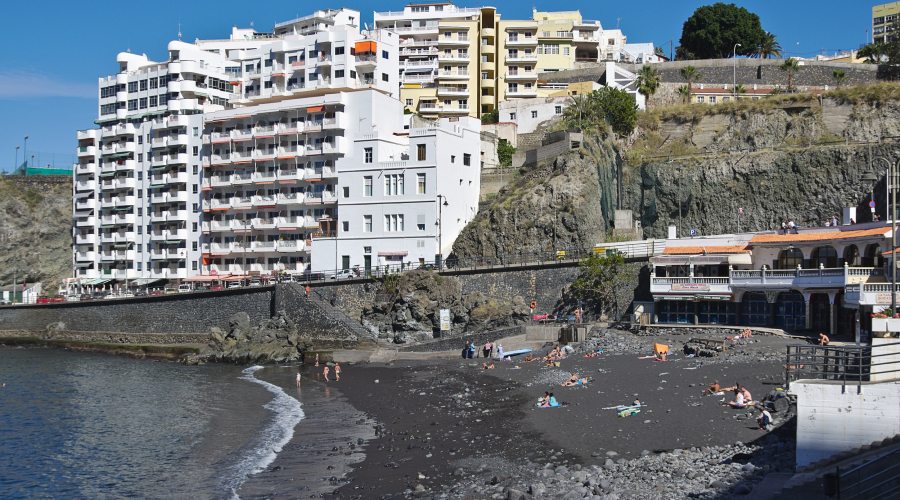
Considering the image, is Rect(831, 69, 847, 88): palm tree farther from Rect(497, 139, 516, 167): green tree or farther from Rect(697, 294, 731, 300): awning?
Rect(697, 294, 731, 300): awning

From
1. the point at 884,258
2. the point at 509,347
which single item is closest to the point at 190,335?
the point at 509,347

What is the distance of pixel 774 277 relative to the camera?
3803 cm

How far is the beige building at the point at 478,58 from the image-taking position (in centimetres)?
8094

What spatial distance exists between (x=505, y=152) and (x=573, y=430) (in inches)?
1757

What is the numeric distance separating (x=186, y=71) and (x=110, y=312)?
91.4 feet

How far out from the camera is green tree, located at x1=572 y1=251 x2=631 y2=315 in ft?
148

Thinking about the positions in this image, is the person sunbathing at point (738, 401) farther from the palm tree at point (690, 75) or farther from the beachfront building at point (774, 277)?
the palm tree at point (690, 75)

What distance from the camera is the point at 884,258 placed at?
3353cm

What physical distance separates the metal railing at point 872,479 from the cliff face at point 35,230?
8497 cm

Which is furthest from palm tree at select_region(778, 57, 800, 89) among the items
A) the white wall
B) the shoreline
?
the white wall

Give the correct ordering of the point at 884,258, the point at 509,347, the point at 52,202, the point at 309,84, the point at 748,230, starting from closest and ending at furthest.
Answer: the point at 884,258 < the point at 509,347 < the point at 748,230 < the point at 309,84 < the point at 52,202

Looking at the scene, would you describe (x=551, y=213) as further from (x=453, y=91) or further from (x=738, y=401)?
(x=453, y=91)

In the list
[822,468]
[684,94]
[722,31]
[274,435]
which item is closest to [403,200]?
A: [274,435]

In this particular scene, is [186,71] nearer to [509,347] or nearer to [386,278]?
[386,278]
